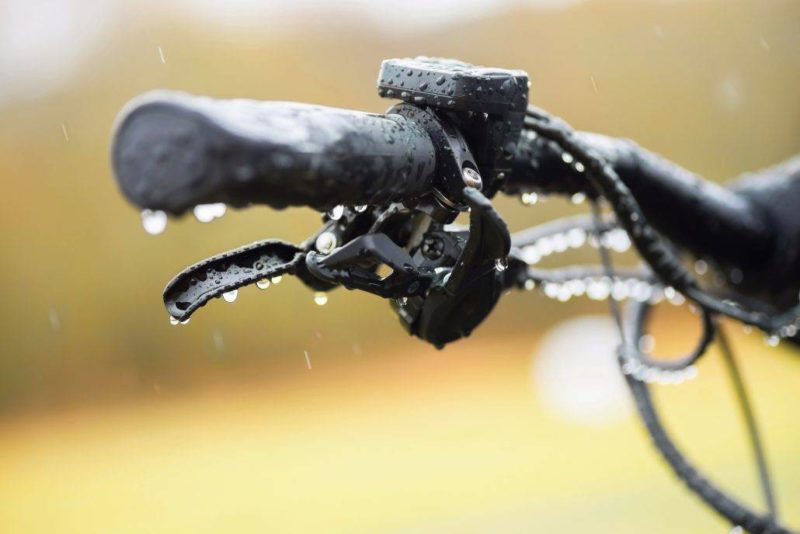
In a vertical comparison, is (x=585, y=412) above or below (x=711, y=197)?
below

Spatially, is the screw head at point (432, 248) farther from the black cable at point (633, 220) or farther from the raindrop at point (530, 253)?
the raindrop at point (530, 253)

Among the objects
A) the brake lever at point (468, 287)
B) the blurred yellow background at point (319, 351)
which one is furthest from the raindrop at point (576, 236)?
the blurred yellow background at point (319, 351)

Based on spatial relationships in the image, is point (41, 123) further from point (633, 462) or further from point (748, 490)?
point (748, 490)

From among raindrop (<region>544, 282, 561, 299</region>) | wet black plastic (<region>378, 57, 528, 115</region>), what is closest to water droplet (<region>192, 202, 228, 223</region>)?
wet black plastic (<region>378, 57, 528, 115</region>)

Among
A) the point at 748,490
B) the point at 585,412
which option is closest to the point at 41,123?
the point at 585,412

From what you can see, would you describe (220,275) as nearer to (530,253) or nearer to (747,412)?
(530,253)
